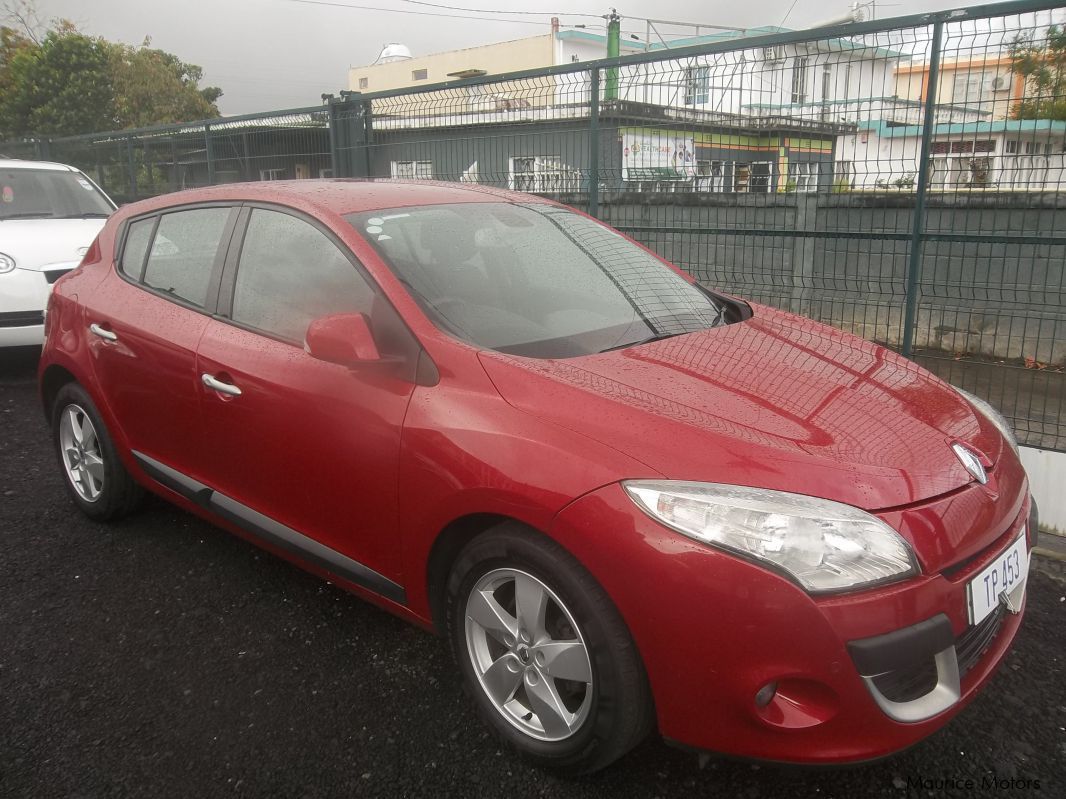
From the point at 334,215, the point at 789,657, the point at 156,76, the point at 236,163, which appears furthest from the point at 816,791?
the point at 156,76

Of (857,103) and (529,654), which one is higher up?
(857,103)

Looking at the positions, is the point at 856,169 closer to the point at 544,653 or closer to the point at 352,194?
the point at 352,194

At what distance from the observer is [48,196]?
25.7 feet

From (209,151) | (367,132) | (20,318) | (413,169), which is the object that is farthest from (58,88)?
(413,169)

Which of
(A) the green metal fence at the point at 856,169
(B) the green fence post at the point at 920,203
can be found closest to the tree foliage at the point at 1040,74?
(A) the green metal fence at the point at 856,169

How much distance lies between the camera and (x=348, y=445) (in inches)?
101

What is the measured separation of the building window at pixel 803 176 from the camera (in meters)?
4.67

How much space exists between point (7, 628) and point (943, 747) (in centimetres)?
319

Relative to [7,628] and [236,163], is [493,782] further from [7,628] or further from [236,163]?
[236,163]

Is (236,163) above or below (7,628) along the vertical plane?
above

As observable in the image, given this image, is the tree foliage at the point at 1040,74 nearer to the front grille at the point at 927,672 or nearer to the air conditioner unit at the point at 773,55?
the air conditioner unit at the point at 773,55

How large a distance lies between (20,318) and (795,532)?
6483 millimetres

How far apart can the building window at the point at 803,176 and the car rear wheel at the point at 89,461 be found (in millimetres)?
3810

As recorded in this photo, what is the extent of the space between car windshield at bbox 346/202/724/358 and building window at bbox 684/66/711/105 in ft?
6.79
